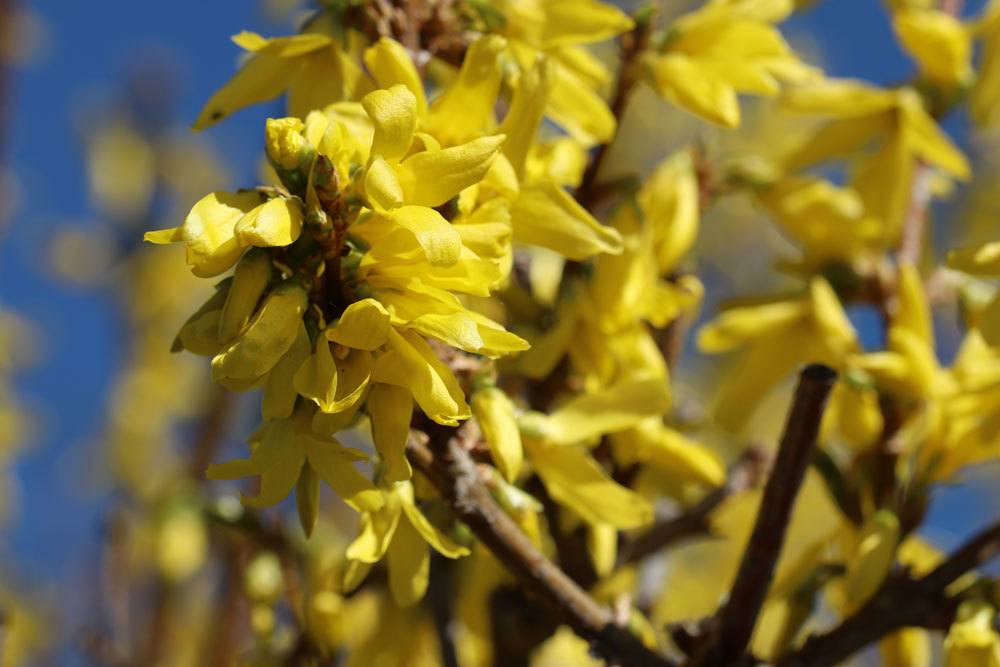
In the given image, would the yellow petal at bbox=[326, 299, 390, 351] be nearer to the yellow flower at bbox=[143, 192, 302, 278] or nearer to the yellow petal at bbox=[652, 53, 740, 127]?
the yellow flower at bbox=[143, 192, 302, 278]

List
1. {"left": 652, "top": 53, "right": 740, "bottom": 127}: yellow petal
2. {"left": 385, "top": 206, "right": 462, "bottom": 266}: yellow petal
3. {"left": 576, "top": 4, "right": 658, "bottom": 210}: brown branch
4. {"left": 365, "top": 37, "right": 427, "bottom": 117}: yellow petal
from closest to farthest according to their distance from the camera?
{"left": 385, "top": 206, "right": 462, "bottom": 266}: yellow petal, {"left": 365, "top": 37, "right": 427, "bottom": 117}: yellow petal, {"left": 652, "top": 53, "right": 740, "bottom": 127}: yellow petal, {"left": 576, "top": 4, "right": 658, "bottom": 210}: brown branch

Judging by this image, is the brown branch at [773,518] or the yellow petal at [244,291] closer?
the yellow petal at [244,291]

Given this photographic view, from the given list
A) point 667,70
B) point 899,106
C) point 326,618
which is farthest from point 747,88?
point 326,618

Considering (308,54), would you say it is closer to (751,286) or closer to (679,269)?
(679,269)

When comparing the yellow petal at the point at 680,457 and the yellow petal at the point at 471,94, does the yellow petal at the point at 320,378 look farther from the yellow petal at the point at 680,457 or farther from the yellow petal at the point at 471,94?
the yellow petal at the point at 680,457

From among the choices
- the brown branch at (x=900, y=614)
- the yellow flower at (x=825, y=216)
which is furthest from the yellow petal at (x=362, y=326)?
the yellow flower at (x=825, y=216)

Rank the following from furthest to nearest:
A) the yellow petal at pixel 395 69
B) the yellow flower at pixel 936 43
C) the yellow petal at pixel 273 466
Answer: the yellow flower at pixel 936 43 < the yellow petal at pixel 395 69 < the yellow petal at pixel 273 466

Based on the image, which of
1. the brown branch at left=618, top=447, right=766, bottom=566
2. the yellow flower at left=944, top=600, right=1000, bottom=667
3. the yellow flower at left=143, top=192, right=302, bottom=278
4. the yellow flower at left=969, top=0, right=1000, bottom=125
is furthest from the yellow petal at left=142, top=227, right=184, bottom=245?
the yellow flower at left=969, top=0, right=1000, bottom=125
